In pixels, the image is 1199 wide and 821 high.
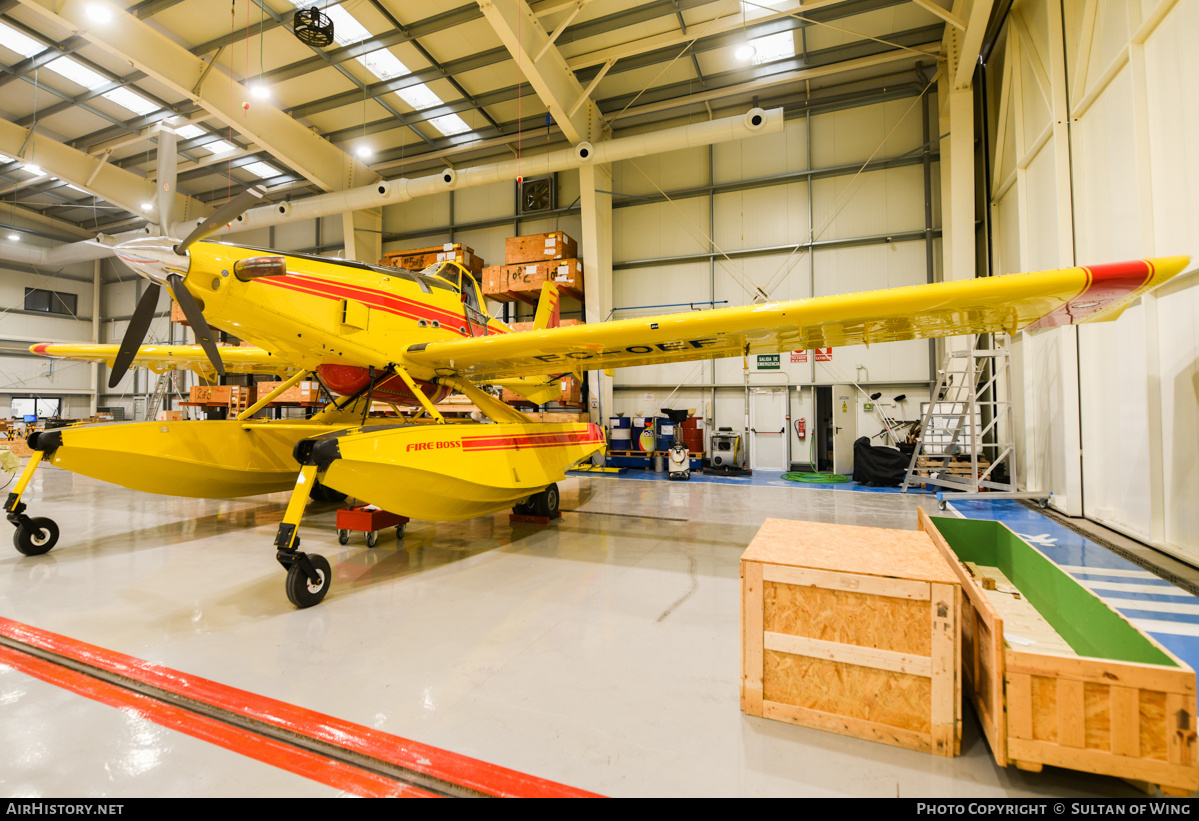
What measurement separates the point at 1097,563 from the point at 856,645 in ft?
12.1

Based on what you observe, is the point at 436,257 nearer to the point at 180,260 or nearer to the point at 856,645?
the point at 180,260

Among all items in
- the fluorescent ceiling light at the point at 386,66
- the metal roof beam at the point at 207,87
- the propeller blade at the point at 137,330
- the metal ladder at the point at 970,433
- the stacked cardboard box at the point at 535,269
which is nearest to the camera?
the propeller blade at the point at 137,330

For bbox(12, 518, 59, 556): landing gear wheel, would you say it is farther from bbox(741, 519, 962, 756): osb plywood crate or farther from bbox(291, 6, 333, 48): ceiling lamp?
bbox(291, 6, 333, 48): ceiling lamp

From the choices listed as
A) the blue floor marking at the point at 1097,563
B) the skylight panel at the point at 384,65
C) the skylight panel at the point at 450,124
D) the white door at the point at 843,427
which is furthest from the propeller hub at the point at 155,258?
the white door at the point at 843,427

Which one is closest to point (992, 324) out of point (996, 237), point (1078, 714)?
point (1078, 714)

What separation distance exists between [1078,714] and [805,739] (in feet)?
2.60

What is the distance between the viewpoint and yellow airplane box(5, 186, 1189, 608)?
10.2 ft

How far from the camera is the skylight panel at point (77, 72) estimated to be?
29.8 ft

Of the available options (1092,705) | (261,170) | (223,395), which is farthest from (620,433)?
(261,170)

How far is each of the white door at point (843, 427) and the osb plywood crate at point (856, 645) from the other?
8999mm

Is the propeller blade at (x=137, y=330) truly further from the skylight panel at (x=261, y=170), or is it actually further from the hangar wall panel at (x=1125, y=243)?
the skylight panel at (x=261, y=170)

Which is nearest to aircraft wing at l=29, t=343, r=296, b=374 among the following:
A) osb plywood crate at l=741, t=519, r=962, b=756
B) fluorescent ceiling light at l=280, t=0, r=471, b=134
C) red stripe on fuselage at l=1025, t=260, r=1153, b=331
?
osb plywood crate at l=741, t=519, r=962, b=756

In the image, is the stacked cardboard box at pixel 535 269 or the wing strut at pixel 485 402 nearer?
the wing strut at pixel 485 402

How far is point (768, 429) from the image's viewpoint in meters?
10.6
